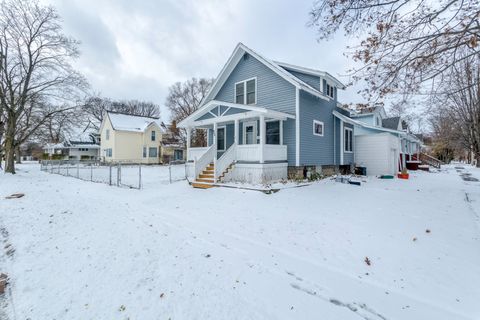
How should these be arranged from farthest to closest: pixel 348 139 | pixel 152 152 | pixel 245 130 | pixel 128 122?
pixel 152 152 → pixel 128 122 → pixel 348 139 → pixel 245 130

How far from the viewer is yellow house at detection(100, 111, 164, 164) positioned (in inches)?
1244

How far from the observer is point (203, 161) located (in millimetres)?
11945

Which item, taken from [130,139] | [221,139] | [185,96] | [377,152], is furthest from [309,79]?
[130,139]

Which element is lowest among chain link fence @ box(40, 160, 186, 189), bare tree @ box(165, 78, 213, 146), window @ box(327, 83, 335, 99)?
chain link fence @ box(40, 160, 186, 189)

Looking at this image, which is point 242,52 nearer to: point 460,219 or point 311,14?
point 311,14

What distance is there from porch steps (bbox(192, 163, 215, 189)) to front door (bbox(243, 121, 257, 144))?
9.23 feet

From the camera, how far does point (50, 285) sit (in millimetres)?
3115

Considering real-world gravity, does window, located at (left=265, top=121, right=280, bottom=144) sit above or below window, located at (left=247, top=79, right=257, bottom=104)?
below

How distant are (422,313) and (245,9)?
10.2 meters

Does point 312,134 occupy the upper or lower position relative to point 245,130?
lower

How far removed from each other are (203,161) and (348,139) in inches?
427

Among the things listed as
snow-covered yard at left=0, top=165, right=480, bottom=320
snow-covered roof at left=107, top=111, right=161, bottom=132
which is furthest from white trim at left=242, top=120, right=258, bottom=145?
snow-covered roof at left=107, top=111, right=161, bottom=132

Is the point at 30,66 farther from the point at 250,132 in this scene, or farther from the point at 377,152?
the point at 377,152

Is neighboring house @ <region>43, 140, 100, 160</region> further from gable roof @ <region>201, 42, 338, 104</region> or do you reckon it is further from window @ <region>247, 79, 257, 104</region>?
window @ <region>247, 79, 257, 104</region>
